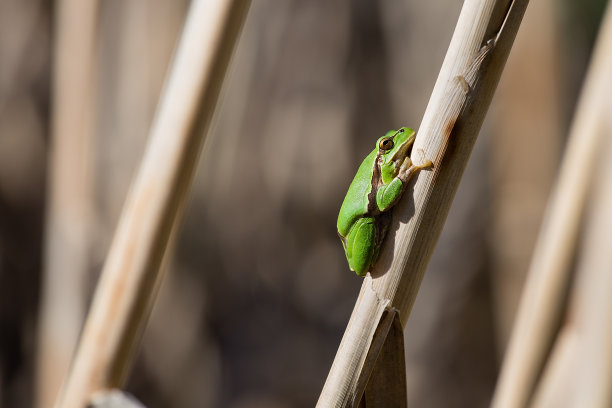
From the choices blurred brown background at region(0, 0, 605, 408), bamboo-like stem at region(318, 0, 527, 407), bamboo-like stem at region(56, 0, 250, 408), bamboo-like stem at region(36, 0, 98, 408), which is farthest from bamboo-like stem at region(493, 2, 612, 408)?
bamboo-like stem at region(36, 0, 98, 408)

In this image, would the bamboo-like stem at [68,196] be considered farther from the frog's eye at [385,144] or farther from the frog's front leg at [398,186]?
the frog's front leg at [398,186]

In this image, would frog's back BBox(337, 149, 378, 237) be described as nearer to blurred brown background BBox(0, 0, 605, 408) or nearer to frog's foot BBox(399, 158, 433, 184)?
frog's foot BBox(399, 158, 433, 184)

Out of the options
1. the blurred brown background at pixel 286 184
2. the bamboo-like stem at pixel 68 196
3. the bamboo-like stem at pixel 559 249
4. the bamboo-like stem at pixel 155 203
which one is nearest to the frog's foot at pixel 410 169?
the bamboo-like stem at pixel 155 203

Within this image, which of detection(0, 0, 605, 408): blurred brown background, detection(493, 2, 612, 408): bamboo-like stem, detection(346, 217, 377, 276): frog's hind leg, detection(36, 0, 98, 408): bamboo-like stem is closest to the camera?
detection(346, 217, 377, 276): frog's hind leg

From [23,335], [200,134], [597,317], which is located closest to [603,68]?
[597,317]

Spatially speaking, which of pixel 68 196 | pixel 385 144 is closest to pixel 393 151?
pixel 385 144

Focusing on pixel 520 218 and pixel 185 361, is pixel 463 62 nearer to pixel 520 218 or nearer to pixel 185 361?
pixel 520 218

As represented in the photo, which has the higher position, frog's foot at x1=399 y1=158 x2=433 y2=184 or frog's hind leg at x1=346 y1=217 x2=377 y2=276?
frog's foot at x1=399 y1=158 x2=433 y2=184
